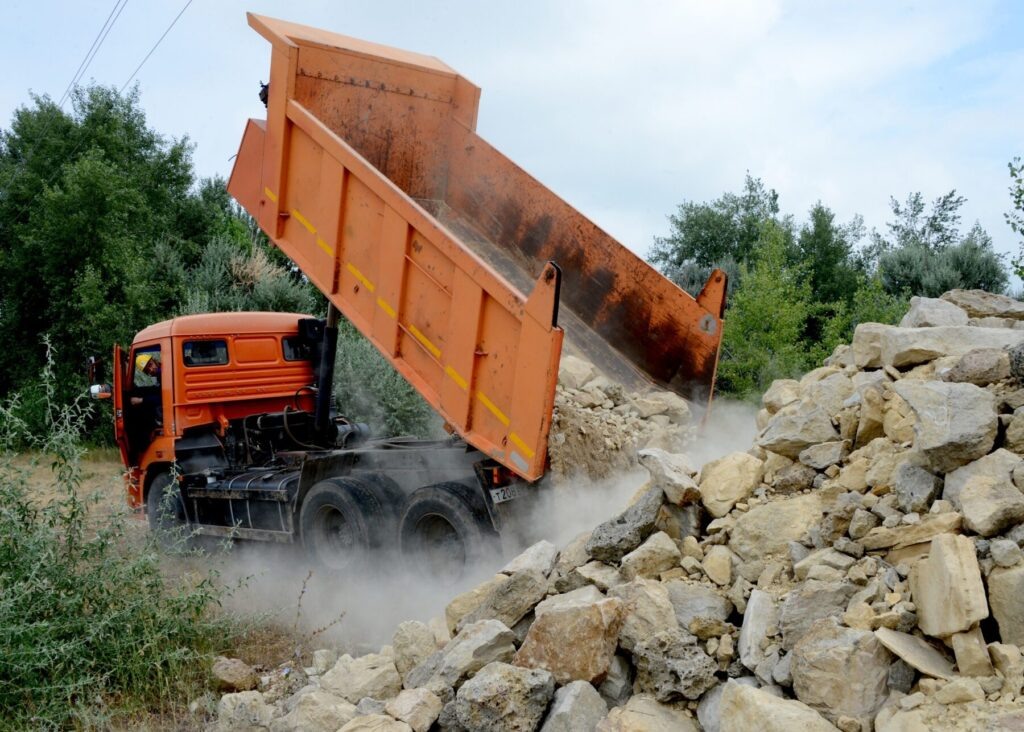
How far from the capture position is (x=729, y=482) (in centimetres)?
447

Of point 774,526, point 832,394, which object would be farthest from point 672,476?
point 832,394

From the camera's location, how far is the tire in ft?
19.9

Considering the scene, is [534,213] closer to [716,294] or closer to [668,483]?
[716,294]

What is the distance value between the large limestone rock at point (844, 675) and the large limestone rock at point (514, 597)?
1.39m

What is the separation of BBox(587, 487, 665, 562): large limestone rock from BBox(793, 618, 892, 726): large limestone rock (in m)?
1.21

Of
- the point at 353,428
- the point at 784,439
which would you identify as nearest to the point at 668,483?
the point at 784,439

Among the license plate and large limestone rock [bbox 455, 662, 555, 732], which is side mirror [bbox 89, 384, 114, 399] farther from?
large limestone rock [bbox 455, 662, 555, 732]

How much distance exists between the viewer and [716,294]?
6.51 meters

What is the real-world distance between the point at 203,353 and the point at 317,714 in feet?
16.8

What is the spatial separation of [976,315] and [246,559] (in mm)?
6099

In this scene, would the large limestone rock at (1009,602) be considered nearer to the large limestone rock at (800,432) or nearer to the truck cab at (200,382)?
the large limestone rock at (800,432)

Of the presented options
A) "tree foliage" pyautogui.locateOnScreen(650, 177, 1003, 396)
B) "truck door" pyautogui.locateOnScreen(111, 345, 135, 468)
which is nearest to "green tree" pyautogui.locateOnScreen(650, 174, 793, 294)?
"tree foliage" pyautogui.locateOnScreen(650, 177, 1003, 396)

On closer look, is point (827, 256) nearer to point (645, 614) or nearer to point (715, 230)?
point (715, 230)

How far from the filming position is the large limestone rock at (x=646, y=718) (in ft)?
11.2
